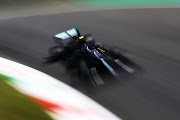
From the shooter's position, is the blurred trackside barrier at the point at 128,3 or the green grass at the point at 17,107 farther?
the blurred trackside barrier at the point at 128,3

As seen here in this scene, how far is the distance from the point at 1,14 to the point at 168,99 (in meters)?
4.83

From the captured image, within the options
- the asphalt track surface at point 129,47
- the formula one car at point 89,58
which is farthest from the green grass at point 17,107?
the formula one car at point 89,58

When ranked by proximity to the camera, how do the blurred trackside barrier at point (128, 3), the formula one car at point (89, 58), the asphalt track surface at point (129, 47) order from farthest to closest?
the blurred trackside barrier at point (128, 3) < the formula one car at point (89, 58) < the asphalt track surface at point (129, 47)

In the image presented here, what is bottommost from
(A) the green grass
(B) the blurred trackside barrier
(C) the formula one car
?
(A) the green grass

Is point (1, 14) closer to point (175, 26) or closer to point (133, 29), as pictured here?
point (133, 29)

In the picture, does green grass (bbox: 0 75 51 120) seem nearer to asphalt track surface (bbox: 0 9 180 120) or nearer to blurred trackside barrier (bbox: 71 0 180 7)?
asphalt track surface (bbox: 0 9 180 120)

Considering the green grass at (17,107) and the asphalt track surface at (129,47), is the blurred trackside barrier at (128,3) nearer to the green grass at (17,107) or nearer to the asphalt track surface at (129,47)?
the asphalt track surface at (129,47)

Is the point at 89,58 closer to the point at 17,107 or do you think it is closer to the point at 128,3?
the point at 17,107

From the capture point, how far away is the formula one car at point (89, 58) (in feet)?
9.61

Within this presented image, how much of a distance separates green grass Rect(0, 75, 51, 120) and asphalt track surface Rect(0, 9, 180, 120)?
648mm

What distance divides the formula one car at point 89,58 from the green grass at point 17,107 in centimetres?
77

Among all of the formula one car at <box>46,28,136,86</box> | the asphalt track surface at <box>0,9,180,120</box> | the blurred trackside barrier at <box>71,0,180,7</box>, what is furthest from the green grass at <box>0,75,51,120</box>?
the blurred trackside barrier at <box>71,0,180,7</box>

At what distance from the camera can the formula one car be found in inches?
115

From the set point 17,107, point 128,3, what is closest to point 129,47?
point 17,107
